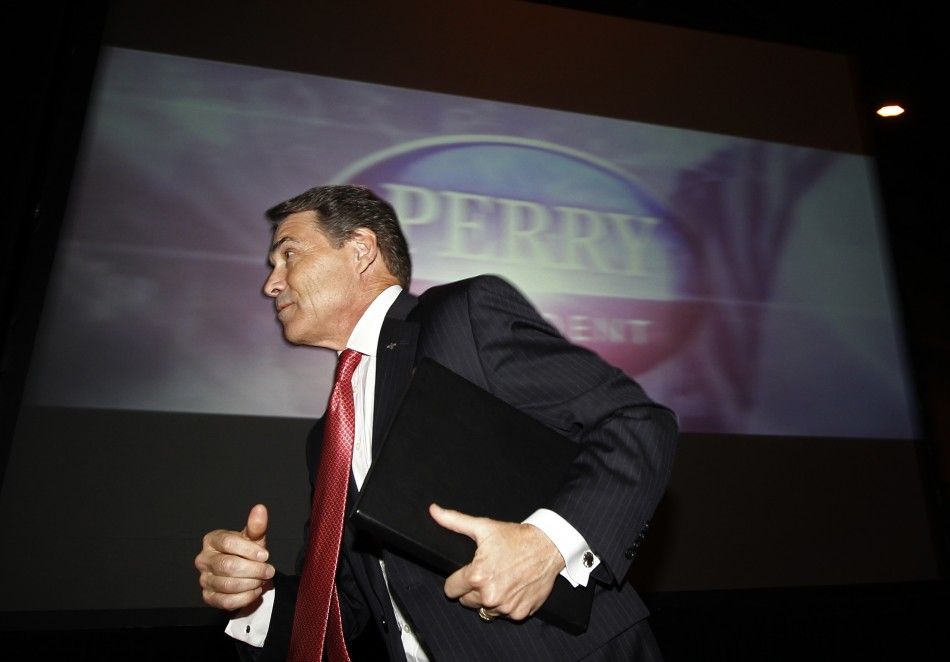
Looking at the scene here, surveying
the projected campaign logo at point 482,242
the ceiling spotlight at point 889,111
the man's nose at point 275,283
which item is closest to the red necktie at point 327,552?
the man's nose at point 275,283

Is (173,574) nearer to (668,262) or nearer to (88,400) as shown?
(88,400)

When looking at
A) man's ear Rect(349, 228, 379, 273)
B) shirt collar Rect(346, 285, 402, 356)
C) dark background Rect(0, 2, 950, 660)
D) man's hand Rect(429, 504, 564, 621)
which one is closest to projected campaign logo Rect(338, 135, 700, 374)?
dark background Rect(0, 2, 950, 660)

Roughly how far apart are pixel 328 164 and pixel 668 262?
61.8 inches

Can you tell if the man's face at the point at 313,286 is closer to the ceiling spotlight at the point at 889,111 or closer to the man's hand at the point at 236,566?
the man's hand at the point at 236,566

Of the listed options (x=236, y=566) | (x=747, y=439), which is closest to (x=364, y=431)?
(x=236, y=566)

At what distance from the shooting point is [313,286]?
131 centimetres

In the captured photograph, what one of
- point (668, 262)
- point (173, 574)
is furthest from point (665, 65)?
point (173, 574)

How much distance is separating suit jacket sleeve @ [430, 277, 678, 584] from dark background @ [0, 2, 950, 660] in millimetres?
1865

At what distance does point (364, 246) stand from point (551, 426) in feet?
2.04

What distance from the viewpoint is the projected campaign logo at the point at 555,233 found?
103 inches

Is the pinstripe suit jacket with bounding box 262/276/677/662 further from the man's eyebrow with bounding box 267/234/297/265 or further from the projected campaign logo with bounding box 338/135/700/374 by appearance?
the projected campaign logo with bounding box 338/135/700/374

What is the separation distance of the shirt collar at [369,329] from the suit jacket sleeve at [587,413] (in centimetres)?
25

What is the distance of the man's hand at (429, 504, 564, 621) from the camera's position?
0.74m

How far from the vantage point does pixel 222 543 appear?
39.4 inches
